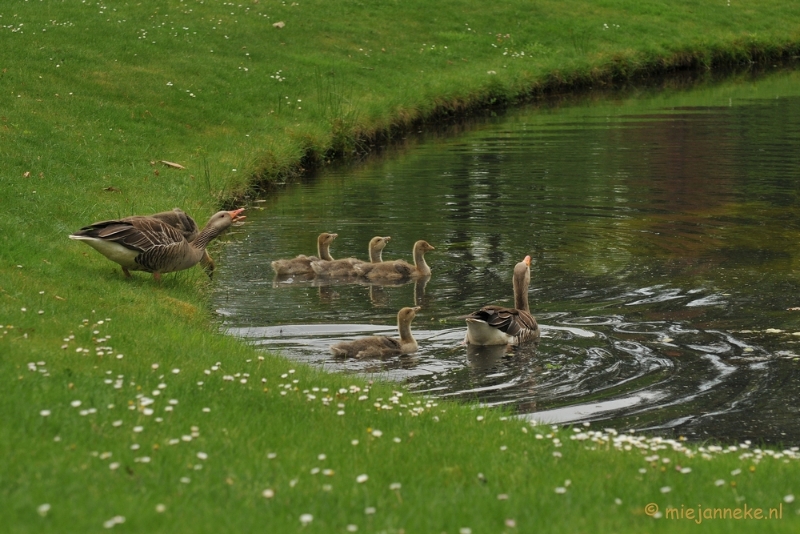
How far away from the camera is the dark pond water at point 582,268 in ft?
45.5

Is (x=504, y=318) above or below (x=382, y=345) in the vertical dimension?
above

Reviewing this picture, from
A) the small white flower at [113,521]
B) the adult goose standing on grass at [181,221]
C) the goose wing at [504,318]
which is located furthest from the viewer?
the adult goose standing on grass at [181,221]

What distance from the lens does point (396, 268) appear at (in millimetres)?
20141

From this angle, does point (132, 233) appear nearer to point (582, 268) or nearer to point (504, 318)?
point (504, 318)

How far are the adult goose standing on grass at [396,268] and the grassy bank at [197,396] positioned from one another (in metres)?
2.97

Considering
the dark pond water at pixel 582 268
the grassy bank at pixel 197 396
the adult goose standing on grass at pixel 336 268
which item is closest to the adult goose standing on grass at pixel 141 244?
the grassy bank at pixel 197 396

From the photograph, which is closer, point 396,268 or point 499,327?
point 499,327

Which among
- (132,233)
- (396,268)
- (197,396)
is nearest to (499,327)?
(396,268)

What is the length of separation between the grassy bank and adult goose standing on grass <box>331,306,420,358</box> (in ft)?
6.27

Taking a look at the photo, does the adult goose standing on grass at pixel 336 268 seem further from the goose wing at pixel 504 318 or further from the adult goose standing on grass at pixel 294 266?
the goose wing at pixel 504 318

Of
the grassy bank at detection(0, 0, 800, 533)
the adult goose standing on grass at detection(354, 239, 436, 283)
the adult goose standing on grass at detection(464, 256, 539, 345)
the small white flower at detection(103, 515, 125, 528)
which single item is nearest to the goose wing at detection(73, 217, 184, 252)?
the grassy bank at detection(0, 0, 800, 533)

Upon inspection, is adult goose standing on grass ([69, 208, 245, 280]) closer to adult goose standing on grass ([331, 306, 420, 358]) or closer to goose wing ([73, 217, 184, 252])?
goose wing ([73, 217, 184, 252])

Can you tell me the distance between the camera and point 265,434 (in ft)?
31.4

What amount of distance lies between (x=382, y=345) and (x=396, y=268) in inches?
189
